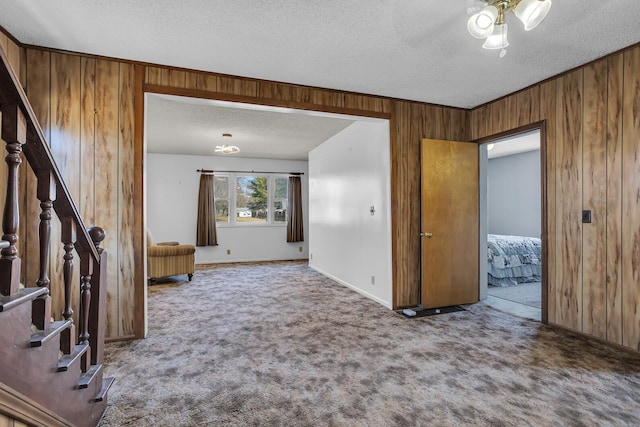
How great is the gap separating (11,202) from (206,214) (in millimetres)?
6239

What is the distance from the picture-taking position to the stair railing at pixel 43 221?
106 cm

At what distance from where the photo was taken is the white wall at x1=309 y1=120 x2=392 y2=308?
13.1 ft

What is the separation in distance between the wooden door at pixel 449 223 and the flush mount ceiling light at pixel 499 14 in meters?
1.90

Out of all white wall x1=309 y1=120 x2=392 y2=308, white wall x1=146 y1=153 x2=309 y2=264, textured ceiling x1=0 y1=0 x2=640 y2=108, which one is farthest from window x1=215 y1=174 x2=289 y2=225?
textured ceiling x1=0 y1=0 x2=640 y2=108

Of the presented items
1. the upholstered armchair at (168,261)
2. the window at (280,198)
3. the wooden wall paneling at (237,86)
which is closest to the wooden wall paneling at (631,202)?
the wooden wall paneling at (237,86)

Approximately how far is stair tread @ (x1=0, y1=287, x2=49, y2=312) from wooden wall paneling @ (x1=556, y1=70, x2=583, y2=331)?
3.94 metres

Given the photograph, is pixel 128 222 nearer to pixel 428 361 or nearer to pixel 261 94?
pixel 261 94

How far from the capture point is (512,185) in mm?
7273

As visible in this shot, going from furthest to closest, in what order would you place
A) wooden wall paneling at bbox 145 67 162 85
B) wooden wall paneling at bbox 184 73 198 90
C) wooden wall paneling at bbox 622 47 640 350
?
wooden wall paneling at bbox 184 73 198 90 < wooden wall paneling at bbox 145 67 162 85 < wooden wall paneling at bbox 622 47 640 350

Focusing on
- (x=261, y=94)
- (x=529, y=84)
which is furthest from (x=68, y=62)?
(x=529, y=84)

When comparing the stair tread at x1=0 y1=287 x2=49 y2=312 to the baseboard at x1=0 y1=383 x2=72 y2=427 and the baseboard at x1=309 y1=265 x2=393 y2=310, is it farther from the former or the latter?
the baseboard at x1=309 y1=265 x2=393 y2=310

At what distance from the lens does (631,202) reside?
2.60 meters

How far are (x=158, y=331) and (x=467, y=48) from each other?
379 cm

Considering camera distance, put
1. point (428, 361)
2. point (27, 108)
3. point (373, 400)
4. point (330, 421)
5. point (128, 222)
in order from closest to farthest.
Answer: point (27, 108) → point (330, 421) → point (373, 400) → point (428, 361) → point (128, 222)
